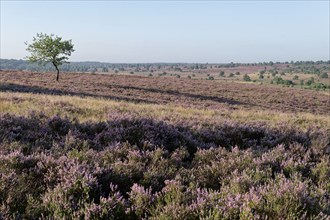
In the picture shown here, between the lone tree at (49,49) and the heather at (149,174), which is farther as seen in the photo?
the lone tree at (49,49)

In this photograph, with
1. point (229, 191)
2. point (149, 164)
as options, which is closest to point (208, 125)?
point (149, 164)

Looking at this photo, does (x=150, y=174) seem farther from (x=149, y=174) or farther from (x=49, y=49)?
(x=49, y=49)

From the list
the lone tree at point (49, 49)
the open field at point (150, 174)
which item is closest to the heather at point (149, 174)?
the open field at point (150, 174)

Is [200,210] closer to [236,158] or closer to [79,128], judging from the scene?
[236,158]

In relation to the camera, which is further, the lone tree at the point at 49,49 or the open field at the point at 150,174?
the lone tree at the point at 49,49

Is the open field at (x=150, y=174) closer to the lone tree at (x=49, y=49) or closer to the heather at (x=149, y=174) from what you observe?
the heather at (x=149, y=174)

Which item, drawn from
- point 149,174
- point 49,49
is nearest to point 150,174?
point 149,174

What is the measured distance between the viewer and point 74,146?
6.23 meters

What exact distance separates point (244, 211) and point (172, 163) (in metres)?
2.31

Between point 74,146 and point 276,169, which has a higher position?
point 74,146

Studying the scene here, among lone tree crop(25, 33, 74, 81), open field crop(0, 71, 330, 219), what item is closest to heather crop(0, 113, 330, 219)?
open field crop(0, 71, 330, 219)

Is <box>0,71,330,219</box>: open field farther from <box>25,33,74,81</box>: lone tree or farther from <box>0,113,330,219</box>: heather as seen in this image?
<box>25,33,74,81</box>: lone tree

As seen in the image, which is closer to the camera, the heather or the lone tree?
the heather

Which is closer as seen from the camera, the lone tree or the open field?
the open field
